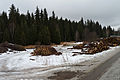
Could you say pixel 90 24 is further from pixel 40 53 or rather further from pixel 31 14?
pixel 40 53

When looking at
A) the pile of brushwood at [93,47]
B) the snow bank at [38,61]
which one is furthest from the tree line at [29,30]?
the snow bank at [38,61]

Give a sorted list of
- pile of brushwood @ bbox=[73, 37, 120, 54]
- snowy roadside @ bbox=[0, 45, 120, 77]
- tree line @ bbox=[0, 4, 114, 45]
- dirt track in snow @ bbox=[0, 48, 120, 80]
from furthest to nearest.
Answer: tree line @ bbox=[0, 4, 114, 45], pile of brushwood @ bbox=[73, 37, 120, 54], snowy roadside @ bbox=[0, 45, 120, 77], dirt track in snow @ bbox=[0, 48, 120, 80]

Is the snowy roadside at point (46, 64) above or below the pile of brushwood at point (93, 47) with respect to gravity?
below

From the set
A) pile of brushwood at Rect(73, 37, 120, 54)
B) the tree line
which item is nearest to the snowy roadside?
pile of brushwood at Rect(73, 37, 120, 54)

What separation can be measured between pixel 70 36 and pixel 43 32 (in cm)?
2512

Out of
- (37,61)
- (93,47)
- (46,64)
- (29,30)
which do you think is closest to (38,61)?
(37,61)

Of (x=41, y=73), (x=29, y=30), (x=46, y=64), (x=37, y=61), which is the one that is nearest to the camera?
(x=41, y=73)

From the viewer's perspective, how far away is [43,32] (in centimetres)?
4869

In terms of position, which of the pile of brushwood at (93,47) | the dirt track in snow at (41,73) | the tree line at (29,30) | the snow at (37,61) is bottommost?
the dirt track in snow at (41,73)

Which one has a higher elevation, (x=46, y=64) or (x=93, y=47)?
(x=93, y=47)

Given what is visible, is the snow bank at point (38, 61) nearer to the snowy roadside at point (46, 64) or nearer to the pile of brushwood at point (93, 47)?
the snowy roadside at point (46, 64)

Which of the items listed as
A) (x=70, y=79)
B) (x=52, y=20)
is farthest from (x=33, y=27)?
(x=70, y=79)

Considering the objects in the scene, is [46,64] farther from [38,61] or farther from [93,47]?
[93,47]

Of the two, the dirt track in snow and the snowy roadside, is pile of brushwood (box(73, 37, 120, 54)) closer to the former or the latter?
the snowy roadside
